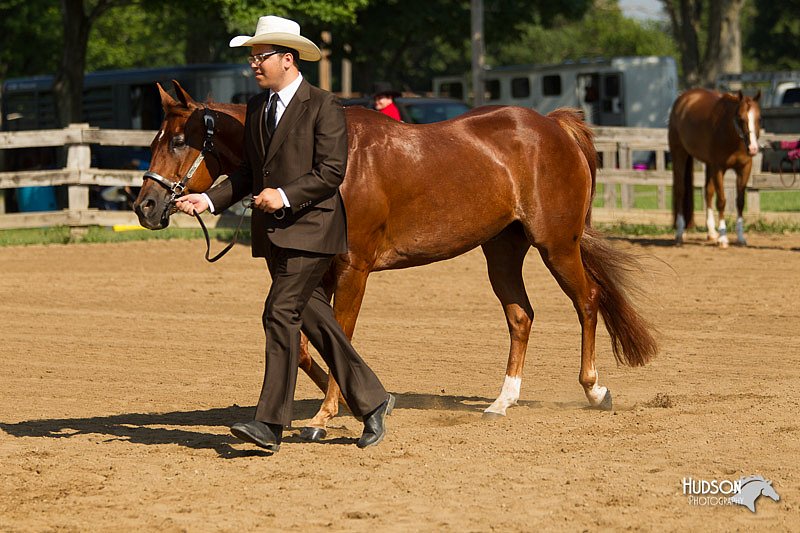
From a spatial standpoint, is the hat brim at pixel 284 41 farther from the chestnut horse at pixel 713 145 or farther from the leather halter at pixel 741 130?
the leather halter at pixel 741 130

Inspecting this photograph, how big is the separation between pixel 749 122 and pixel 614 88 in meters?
18.7

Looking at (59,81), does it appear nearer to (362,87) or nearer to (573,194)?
(362,87)

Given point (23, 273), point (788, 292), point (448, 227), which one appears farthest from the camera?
point (23, 273)

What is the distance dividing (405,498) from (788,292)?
8.10 m

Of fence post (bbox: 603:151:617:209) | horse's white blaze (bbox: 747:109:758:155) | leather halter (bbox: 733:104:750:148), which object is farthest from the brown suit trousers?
fence post (bbox: 603:151:617:209)

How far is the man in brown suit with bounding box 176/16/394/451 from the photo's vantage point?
19.9 feet

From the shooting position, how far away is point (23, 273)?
1440 centimetres

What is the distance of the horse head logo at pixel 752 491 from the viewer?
525 cm

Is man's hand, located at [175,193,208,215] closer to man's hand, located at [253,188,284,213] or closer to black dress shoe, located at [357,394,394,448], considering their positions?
man's hand, located at [253,188,284,213]

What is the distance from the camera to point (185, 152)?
21.3ft

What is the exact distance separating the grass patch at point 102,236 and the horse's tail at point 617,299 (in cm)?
1010

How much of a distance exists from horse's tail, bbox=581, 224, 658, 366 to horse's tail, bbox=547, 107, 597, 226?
0.84ft

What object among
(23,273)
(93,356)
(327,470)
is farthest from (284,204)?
(23,273)

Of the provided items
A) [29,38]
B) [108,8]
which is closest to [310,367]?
[108,8]
